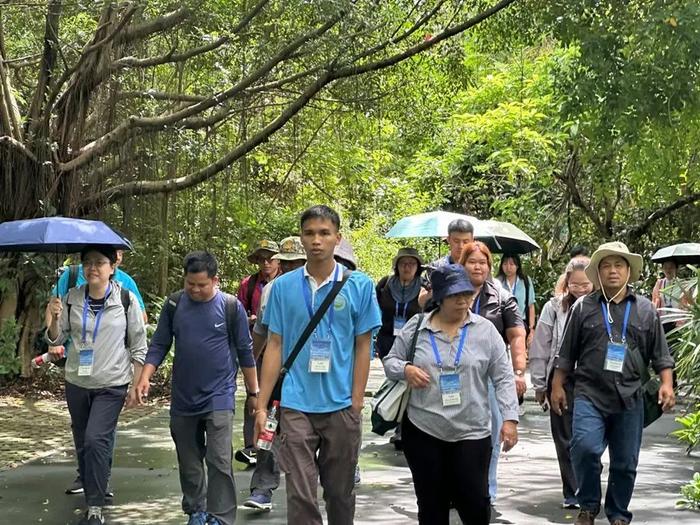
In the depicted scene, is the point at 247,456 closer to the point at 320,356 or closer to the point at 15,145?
the point at 320,356

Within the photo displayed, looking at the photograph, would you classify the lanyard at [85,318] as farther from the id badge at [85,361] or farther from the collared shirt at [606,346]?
the collared shirt at [606,346]

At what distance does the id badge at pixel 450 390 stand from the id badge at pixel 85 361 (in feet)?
8.91

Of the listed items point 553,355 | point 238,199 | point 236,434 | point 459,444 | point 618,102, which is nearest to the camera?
point 459,444

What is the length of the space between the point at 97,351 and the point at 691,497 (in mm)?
3929

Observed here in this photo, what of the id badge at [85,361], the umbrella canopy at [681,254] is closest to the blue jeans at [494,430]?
the id badge at [85,361]

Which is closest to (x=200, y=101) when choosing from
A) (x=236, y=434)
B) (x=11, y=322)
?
(x=11, y=322)

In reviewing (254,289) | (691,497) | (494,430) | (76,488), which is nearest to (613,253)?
(494,430)

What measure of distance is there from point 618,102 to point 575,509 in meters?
4.04

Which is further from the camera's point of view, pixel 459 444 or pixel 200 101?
pixel 200 101

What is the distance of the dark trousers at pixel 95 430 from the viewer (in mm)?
7227

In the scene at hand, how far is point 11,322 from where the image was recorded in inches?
587

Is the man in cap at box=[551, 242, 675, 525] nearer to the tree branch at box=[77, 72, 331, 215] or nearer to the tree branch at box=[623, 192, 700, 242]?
the tree branch at box=[77, 72, 331, 215]

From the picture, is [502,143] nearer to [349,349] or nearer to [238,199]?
[238,199]

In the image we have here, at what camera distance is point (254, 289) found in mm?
9641
